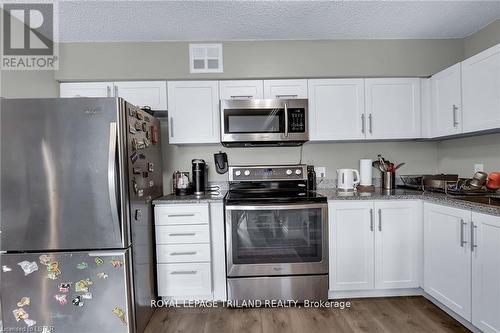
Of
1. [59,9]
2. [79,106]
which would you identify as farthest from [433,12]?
[59,9]

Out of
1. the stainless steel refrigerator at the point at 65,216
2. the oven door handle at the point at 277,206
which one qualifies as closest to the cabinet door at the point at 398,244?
the oven door handle at the point at 277,206

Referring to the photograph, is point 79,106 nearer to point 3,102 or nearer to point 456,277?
point 3,102

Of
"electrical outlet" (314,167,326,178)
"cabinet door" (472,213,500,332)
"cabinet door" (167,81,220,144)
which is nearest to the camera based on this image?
"cabinet door" (472,213,500,332)

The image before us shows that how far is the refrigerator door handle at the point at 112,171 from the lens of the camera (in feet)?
5.16

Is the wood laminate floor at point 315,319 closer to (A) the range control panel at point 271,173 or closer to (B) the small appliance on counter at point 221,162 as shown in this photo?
(A) the range control panel at point 271,173

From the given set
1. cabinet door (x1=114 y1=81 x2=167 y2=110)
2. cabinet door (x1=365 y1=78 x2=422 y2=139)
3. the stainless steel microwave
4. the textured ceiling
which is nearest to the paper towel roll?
cabinet door (x1=365 y1=78 x2=422 y2=139)

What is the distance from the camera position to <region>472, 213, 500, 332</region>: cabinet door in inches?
58.8

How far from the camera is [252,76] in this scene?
2451mm

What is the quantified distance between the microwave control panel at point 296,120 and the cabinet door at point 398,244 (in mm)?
950

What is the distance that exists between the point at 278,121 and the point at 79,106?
61.5 inches

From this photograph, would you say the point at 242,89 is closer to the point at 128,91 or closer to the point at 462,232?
the point at 128,91

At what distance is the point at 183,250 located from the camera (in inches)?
83.4

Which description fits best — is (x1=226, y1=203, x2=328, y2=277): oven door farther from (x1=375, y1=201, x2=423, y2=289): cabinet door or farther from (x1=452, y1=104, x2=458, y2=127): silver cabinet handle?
(x1=452, y1=104, x2=458, y2=127): silver cabinet handle

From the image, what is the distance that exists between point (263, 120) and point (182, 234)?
1.25 metres
